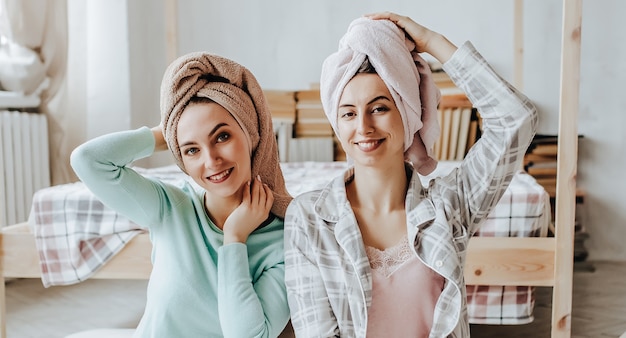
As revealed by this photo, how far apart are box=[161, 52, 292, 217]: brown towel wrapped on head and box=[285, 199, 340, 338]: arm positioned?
0.48 ft

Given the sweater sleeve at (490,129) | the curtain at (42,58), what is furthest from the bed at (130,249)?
the curtain at (42,58)

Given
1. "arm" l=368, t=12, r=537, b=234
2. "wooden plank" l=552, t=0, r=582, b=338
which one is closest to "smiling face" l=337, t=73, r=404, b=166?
"arm" l=368, t=12, r=537, b=234

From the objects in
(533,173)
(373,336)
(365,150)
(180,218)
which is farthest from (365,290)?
(533,173)

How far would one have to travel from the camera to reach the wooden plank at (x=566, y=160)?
54.7 inches

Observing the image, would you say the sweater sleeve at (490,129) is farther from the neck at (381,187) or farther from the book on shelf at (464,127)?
the book on shelf at (464,127)

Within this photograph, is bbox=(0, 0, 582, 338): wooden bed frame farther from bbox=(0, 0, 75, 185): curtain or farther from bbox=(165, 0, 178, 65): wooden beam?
bbox=(165, 0, 178, 65): wooden beam

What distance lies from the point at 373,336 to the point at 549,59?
275 cm

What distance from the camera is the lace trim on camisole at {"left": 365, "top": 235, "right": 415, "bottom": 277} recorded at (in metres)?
0.86

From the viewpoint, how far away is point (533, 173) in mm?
3006

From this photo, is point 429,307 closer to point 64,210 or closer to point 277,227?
point 277,227

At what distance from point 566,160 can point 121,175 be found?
103cm

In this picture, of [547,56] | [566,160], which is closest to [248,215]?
[566,160]

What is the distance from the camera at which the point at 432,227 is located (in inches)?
34.3

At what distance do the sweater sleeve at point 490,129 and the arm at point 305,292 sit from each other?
219 millimetres
